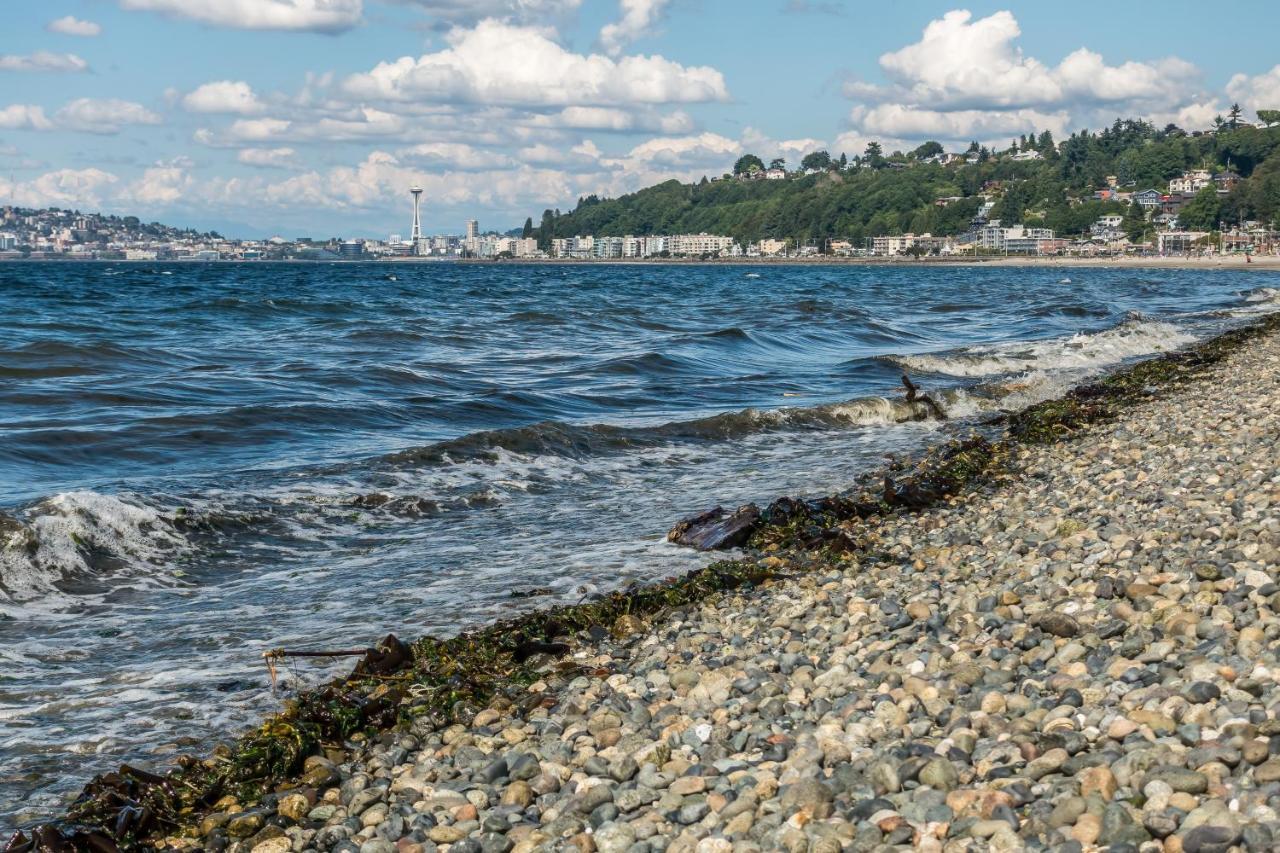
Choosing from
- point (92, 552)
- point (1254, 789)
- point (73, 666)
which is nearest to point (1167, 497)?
point (1254, 789)

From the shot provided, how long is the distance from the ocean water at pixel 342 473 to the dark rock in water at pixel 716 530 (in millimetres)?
326

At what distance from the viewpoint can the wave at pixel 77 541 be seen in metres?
9.63

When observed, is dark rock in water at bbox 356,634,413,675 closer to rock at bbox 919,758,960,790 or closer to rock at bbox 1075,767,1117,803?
rock at bbox 919,758,960,790

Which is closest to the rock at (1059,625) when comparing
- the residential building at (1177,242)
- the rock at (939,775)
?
the rock at (939,775)

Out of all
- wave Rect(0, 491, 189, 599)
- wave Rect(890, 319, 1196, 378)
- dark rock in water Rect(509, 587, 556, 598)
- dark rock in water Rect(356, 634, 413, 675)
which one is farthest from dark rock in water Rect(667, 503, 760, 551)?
wave Rect(890, 319, 1196, 378)

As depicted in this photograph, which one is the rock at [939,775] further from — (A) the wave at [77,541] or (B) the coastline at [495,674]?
(A) the wave at [77,541]

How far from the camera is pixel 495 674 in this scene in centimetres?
662

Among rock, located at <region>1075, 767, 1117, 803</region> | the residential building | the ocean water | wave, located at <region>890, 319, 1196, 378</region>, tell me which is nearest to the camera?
→ rock, located at <region>1075, 767, 1117, 803</region>

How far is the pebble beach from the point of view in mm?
3945

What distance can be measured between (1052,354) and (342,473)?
1993 cm

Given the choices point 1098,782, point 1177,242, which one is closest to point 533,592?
point 1098,782

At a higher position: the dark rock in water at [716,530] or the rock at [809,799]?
the rock at [809,799]

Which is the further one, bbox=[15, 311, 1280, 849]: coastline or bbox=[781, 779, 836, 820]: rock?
bbox=[15, 311, 1280, 849]: coastline

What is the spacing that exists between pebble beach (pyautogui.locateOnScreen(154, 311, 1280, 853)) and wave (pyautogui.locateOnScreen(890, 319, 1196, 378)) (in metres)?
18.1
